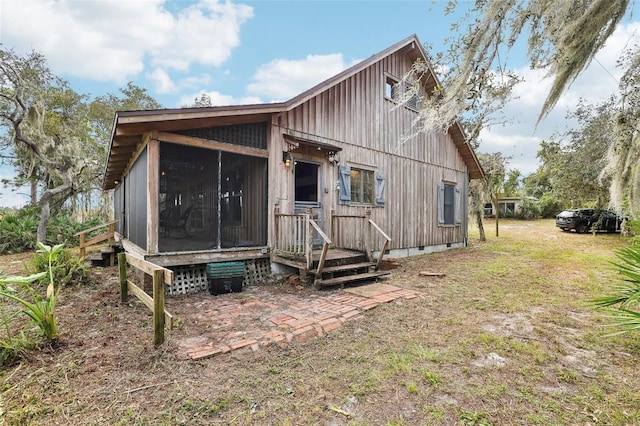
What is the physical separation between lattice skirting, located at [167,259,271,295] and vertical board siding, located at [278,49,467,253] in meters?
1.65

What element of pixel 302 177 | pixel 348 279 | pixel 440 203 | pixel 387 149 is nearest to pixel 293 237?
pixel 348 279

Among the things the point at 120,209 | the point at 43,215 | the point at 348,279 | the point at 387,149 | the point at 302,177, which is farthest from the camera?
the point at 120,209

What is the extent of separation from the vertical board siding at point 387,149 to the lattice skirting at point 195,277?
5.42 feet

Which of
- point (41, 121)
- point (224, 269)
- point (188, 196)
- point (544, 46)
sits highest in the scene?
point (41, 121)

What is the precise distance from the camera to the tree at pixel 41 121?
9.13 meters

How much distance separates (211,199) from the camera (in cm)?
943

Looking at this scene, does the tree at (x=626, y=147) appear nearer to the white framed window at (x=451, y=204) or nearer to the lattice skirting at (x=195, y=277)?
the white framed window at (x=451, y=204)

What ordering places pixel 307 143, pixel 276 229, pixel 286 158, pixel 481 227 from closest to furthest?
pixel 276 229 < pixel 286 158 < pixel 307 143 < pixel 481 227

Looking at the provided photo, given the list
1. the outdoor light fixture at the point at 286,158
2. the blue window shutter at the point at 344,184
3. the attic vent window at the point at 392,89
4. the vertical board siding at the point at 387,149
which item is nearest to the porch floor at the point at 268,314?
the vertical board siding at the point at 387,149

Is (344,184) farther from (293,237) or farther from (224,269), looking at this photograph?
(224,269)

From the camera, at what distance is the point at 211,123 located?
5.01 metres

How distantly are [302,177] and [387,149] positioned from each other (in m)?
2.77

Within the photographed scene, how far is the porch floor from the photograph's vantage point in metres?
3.10

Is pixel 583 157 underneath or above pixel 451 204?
above
